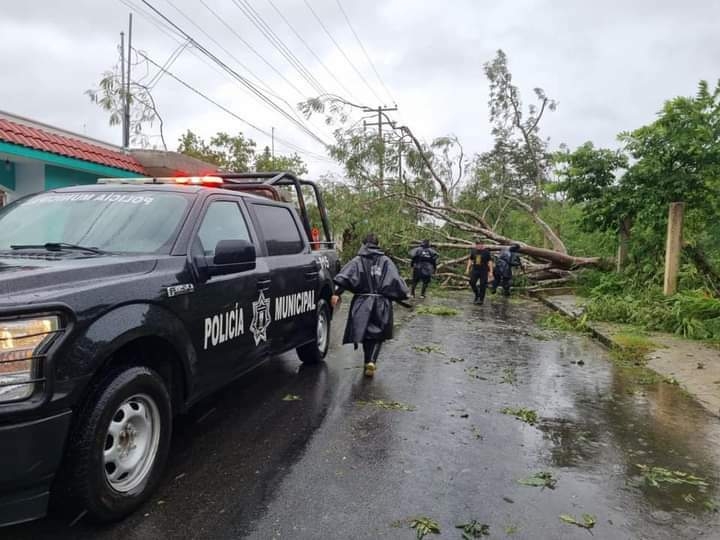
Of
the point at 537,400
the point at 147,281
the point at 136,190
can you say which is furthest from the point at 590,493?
the point at 136,190

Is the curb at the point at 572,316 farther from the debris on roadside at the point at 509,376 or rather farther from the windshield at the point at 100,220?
the windshield at the point at 100,220

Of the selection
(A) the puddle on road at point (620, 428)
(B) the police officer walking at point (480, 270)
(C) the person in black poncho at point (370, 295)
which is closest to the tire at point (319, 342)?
(C) the person in black poncho at point (370, 295)

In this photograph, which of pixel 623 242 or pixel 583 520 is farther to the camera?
pixel 623 242

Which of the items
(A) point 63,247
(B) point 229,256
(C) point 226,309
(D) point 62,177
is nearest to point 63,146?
(D) point 62,177

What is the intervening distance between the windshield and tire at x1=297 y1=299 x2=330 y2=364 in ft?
8.81

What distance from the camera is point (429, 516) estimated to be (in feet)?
9.96

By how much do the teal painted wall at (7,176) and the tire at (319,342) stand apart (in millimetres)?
5729

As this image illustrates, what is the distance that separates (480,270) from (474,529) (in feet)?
38.5

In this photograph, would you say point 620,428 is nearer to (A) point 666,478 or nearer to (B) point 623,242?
(A) point 666,478

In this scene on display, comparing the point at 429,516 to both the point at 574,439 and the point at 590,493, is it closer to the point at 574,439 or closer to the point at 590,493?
the point at 590,493

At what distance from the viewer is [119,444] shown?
9.43 feet

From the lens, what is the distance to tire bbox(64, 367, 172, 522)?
8.45 ft

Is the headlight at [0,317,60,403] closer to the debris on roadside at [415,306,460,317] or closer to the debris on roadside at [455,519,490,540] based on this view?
the debris on roadside at [455,519,490,540]

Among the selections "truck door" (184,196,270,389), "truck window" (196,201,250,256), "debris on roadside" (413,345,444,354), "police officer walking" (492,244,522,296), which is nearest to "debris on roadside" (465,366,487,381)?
"debris on roadside" (413,345,444,354)
